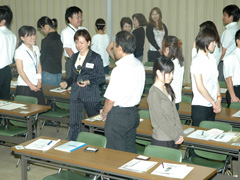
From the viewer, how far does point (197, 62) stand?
4320 mm

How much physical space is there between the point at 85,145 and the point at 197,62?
1504 millimetres

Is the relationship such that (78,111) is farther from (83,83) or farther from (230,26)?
(230,26)

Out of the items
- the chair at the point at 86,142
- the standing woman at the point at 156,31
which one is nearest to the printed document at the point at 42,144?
the chair at the point at 86,142

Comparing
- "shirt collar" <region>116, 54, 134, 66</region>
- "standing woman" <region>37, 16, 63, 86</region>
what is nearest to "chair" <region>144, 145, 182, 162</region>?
"shirt collar" <region>116, 54, 134, 66</region>

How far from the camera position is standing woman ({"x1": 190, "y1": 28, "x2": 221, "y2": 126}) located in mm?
4297

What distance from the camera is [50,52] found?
678 centimetres

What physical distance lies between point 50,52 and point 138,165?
3909mm

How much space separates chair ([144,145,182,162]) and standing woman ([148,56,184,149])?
7.3 inches

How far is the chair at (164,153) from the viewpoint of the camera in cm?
353

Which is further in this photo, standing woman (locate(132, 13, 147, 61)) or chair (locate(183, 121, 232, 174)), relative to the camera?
standing woman (locate(132, 13, 147, 61))

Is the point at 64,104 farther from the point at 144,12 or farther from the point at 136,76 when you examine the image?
the point at 144,12

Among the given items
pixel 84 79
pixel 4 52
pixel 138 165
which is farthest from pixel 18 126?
pixel 138 165

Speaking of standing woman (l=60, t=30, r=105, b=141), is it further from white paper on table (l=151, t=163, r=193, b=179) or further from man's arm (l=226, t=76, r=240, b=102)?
white paper on table (l=151, t=163, r=193, b=179)

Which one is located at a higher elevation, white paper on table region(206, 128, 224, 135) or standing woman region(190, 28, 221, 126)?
standing woman region(190, 28, 221, 126)
